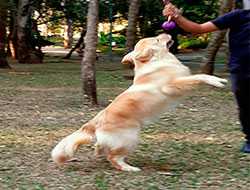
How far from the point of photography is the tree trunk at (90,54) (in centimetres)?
1020

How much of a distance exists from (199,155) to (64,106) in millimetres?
4757

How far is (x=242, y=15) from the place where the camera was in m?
6.16

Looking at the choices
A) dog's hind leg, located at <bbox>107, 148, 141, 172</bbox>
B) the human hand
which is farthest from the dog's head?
dog's hind leg, located at <bbox>107, 148, 141, 172</bbox>

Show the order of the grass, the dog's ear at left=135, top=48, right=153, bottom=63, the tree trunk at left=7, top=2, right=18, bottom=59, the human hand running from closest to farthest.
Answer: the grass, the dog's ear at left=135, top=48, right=153, bottom=63, the human hand, the tree trunk at left=7, top=2, right=18, bottom=59

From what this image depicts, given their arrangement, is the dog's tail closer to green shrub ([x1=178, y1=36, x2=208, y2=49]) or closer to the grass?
the grass

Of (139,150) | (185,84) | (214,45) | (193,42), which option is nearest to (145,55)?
(185,84)

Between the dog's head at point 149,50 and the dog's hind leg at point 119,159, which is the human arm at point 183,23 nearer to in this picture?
the dog's head at point 149,50

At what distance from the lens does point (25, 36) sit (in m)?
22.9

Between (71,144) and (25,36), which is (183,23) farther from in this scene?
(25,36)

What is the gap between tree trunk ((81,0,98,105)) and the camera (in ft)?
33.4

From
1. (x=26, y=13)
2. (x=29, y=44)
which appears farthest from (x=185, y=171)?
(x=29, y=44)

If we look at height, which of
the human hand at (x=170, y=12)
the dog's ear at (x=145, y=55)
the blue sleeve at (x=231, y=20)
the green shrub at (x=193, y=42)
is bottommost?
the green shrub at (x=193, y=42)

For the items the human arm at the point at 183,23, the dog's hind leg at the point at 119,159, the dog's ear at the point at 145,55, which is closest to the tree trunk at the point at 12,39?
the human arm at the point at 183,23

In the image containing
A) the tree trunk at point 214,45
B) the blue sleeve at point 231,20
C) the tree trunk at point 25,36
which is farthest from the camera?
the tree trunk at point 25,36
